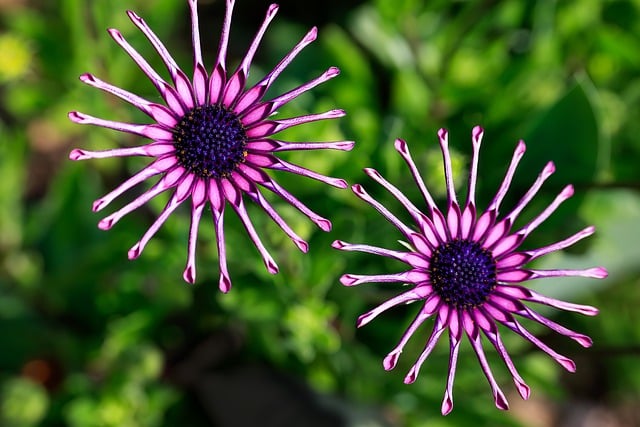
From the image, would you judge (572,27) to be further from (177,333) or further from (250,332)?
(177,333)

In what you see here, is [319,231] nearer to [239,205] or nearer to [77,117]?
[239,205]

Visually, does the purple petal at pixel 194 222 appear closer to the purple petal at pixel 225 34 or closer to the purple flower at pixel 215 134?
the purple flower at pixel 215 134

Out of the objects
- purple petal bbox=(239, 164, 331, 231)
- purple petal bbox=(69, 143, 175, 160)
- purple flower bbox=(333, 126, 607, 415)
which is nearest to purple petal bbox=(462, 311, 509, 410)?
purple flower bbox=(333, 126, 607, 415)

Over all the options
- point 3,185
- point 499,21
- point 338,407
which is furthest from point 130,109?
point 499,21

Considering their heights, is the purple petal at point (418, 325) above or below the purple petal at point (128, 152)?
Result: below

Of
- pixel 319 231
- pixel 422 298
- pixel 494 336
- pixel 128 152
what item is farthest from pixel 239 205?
pixel 319 231

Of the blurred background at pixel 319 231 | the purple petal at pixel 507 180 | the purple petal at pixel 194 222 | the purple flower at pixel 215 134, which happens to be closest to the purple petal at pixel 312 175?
the purple flower at pixel 215 134

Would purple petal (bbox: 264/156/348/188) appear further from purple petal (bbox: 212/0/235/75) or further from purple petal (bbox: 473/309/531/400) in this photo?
purple petal (bbox: 473/309/531/400)
